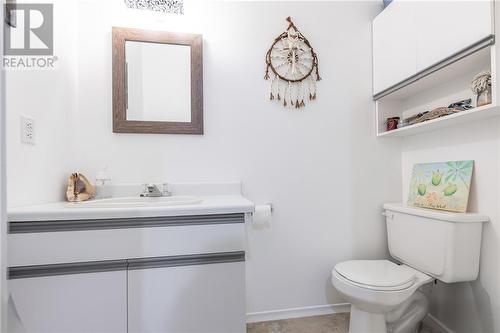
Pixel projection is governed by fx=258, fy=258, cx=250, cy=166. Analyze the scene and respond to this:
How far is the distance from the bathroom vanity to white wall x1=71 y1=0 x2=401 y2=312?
602mm

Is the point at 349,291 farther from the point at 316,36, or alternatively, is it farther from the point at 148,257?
the point at 316,36

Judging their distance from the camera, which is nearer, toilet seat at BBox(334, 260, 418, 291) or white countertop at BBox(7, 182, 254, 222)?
white countertop at BBox(7, 182, 254, 222)

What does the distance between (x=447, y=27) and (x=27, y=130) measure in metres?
1.97

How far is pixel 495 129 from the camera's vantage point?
1224mm

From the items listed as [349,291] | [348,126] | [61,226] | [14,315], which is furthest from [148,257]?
[348,126]

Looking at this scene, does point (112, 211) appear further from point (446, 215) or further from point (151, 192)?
point (446, 215)

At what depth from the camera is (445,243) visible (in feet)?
4.16

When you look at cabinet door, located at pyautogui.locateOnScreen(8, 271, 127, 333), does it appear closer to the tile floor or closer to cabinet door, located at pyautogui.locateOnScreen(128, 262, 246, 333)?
cabinet door, located at pyautogui.locateOnScreen(128, 262, 246, 333)

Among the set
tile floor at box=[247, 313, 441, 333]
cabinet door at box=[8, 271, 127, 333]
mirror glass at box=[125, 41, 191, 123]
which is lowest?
tile floor at box=[247, 313, 441, 333]

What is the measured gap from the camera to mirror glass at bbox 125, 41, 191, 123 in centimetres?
151

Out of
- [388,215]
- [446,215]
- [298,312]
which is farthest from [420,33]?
[298,312]

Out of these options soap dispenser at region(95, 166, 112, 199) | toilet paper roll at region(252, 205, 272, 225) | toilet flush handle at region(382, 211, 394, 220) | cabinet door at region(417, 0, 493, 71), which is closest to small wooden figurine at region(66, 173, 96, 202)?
soap dispenser at region(95, 166, 112, 199)

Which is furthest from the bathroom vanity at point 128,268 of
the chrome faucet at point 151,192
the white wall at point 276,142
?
the white wall at point 276,142

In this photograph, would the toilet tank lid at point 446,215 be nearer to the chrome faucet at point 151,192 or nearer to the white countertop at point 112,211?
the white countertop at point 112,211
